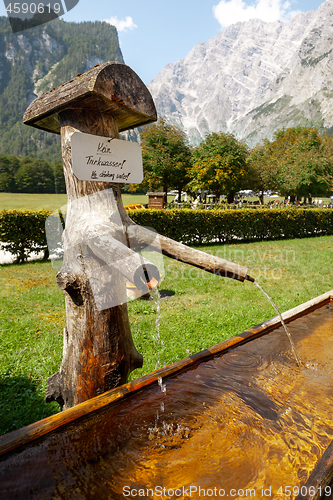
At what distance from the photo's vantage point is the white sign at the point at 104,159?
4.99 ft

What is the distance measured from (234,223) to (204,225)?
1746 mm

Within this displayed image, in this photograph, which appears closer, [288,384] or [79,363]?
[79,363]

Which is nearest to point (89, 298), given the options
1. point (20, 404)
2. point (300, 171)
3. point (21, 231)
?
point (20, 404)

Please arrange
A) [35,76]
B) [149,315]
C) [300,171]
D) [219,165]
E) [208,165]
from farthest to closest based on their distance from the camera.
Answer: [300,171] < [219,165] < [208,165] < [149,315] < [35,76]

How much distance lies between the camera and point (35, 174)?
1701mm

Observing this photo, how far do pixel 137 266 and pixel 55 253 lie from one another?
95cm

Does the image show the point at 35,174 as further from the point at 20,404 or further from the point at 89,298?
the point at 20,404

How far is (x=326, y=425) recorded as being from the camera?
6.20 feet

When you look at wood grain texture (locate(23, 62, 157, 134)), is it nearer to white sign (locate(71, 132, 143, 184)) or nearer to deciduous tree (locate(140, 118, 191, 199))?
white sign (locate(71, 132, 143, 184))

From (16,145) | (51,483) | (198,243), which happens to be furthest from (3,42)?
(198,243)

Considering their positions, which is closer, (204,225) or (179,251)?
(179,251)

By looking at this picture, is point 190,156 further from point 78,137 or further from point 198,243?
point 78,137

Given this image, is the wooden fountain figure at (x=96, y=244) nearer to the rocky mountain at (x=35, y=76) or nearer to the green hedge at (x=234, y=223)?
the rocky mountain at (x=35, y=76)

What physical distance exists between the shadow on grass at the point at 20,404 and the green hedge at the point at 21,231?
6141mm
